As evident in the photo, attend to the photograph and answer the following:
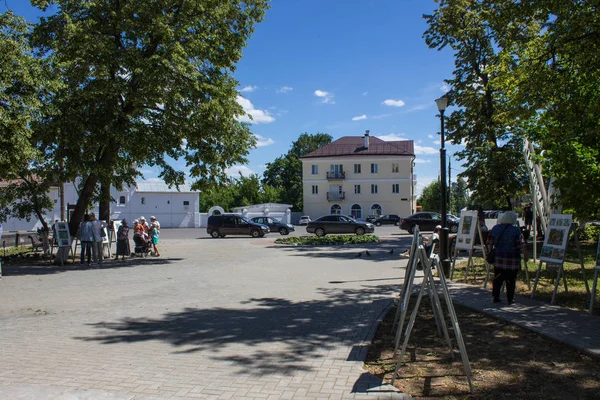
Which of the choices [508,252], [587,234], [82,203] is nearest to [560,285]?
[508,252]

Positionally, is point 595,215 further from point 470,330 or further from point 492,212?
point 492,212

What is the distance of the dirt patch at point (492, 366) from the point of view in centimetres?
438

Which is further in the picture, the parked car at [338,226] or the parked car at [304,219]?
the parked car at [304,219]

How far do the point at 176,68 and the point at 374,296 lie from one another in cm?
1049

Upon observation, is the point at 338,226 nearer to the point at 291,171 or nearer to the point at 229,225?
the point at 229,225

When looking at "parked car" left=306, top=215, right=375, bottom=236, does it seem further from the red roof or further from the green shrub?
the red roof

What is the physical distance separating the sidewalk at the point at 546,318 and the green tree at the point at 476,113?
15039mm

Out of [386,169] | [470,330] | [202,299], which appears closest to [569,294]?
[470,330]

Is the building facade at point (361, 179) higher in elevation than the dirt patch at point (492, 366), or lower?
higher

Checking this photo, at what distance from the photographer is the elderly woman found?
8070mm

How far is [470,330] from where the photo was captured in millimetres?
6586

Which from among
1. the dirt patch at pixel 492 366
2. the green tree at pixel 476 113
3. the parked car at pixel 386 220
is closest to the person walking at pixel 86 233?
the dirt patch at pixel 492 366

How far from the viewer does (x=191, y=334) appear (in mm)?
6660

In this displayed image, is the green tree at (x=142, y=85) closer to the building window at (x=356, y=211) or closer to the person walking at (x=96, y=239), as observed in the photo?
the person walking at (x=96, y=239)
